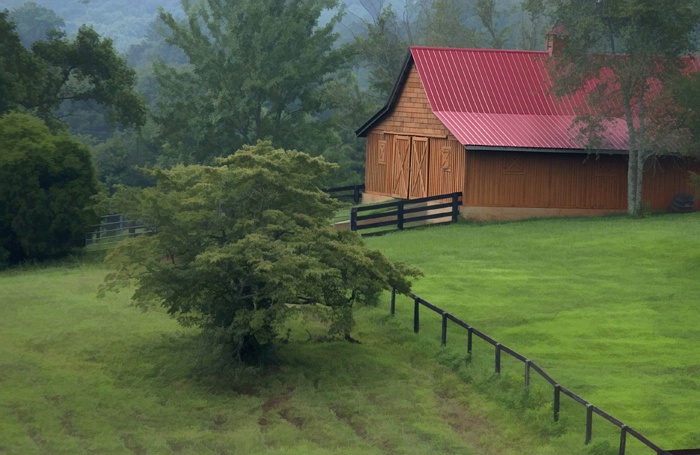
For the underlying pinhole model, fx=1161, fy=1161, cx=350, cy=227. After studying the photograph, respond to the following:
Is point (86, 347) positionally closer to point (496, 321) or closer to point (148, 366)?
point (148, 366)

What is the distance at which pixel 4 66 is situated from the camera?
45.3 m

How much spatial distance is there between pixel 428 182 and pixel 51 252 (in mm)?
14972

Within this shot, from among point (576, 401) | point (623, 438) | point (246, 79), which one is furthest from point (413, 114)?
point (623, 438)

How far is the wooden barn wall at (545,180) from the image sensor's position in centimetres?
4375

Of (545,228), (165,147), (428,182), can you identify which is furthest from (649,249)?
(165,147)

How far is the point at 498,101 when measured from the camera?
46219 millimetres


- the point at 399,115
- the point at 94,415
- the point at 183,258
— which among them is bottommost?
the point at 94,415

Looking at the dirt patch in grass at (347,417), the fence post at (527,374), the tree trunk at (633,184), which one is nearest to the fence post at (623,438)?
the fence post at (527,374)

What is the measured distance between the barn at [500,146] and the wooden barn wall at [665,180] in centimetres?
4

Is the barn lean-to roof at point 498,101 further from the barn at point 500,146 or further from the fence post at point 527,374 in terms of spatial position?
the fence post at point 527,374

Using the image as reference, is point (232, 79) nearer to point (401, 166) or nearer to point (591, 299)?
point (401, 166)

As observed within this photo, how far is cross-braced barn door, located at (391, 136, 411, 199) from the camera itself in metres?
47.4

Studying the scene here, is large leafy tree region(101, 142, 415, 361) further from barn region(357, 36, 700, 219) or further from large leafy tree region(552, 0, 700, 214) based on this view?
large leafy tree region(552, 0, 700, 214)

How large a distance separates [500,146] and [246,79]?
21388 mm
